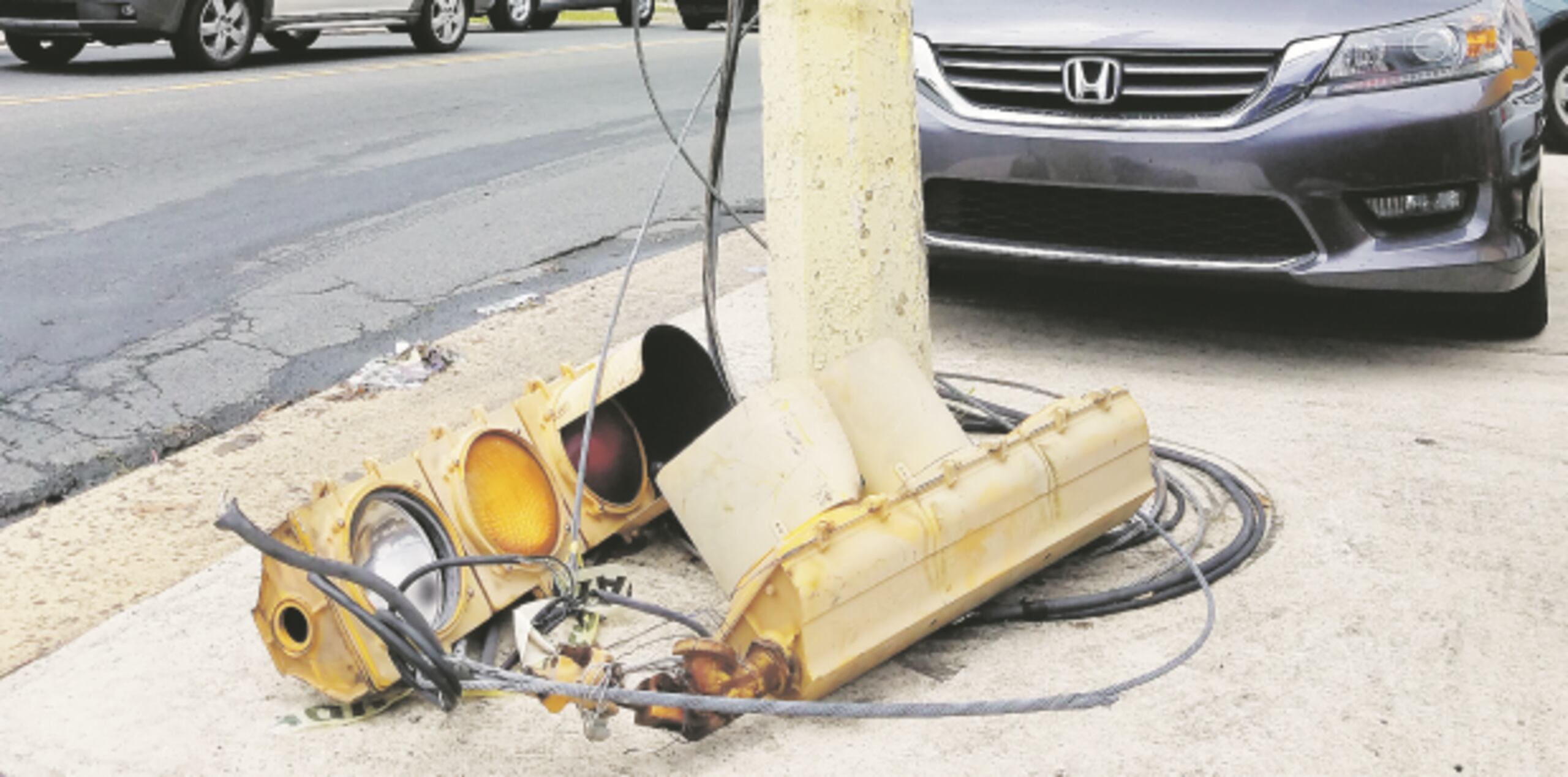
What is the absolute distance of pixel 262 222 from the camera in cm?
660

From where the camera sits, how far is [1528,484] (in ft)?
11.3

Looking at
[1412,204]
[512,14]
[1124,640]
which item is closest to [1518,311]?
[1412,204]

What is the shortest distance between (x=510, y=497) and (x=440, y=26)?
40.1 ft

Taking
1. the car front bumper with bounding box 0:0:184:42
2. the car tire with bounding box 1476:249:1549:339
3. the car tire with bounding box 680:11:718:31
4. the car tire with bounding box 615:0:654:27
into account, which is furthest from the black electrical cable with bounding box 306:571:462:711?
the car tire with bounding box 680:11:718:31

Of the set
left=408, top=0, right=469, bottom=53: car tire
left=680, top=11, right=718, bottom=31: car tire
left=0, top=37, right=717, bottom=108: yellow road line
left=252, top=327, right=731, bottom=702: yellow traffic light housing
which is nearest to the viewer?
left=252, top=327, right=731, bottom=702: yellow traffic light housing

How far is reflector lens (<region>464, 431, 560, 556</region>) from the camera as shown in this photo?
2885mm

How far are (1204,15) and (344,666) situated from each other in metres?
3.07

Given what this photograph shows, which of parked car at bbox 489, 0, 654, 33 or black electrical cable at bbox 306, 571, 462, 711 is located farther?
parked car at bbox 489, 0, 654, 33

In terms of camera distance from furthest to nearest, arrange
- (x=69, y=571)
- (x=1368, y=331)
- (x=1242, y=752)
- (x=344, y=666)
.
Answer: (x=1368, y=331), (x=69, y=571), (x=344, y=666), (x=1242, y=752)

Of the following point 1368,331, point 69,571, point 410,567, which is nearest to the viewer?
point 410,567

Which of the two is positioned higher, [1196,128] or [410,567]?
[1196,128]

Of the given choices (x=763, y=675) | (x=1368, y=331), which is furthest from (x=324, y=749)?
(x=1368, y=331)

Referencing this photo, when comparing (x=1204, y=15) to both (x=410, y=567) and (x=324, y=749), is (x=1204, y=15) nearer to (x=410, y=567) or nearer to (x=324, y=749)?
(x=410, y=567)

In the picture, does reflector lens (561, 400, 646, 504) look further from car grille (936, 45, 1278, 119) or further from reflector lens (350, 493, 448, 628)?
car grille (936, 45, 1278, 119)
